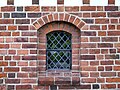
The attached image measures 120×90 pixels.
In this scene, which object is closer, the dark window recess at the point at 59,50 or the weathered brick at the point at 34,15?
the weathered brick at the point at 34,15

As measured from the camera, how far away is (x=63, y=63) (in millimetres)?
5531

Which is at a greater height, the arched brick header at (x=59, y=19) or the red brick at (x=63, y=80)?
the arched brick header at (x=59, y=19)

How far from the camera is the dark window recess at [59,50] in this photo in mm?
5496

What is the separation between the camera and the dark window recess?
18.0ft

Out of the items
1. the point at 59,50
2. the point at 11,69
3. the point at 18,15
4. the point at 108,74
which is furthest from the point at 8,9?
the point at 108,74

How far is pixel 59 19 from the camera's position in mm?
5328

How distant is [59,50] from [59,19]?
605 millimetres

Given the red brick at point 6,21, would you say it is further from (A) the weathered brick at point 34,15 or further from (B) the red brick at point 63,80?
(B) the red brick at point 63,80

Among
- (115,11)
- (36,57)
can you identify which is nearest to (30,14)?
(36,57)

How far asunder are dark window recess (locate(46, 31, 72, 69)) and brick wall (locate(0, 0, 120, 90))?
0.27 metres

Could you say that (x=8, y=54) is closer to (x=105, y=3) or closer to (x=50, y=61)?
(x=50, y=61)

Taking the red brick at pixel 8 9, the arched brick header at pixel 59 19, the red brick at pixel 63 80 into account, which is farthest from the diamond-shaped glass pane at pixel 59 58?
the red brick at pixel 8 9

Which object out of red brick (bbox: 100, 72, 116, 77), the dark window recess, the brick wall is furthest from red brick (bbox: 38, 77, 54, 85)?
red brick (bbox: 100, 72, 116, 77)

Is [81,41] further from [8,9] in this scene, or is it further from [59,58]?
[8,9]
